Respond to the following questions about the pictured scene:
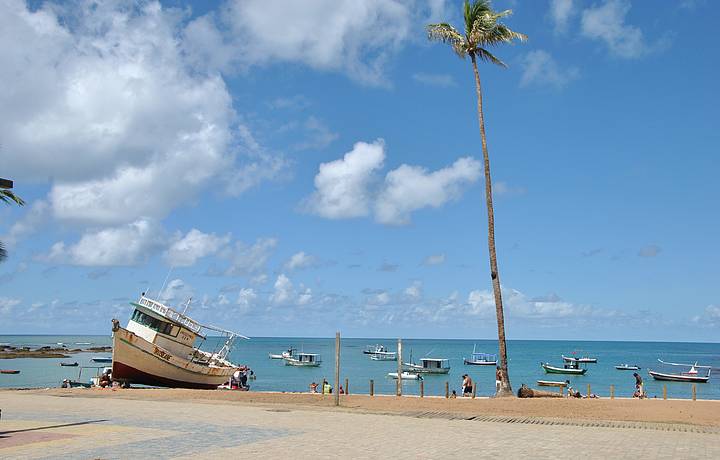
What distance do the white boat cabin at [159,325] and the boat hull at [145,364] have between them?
70cm

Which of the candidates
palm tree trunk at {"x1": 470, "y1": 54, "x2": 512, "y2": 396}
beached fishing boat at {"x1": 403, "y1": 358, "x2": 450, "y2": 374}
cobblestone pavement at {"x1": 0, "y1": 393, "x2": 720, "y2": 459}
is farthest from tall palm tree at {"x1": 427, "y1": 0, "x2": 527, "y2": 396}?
beached fishing boat at {"x1": 403, "y1": 358, "x2": 450, "y2": 374}

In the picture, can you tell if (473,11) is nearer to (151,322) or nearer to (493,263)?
(493,263)

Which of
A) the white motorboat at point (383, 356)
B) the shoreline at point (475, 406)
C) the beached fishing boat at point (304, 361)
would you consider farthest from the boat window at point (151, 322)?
the white motorboat at point (383, 356)

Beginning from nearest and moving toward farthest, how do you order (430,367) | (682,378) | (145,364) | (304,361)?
(145,364)
(682,378)
(430,367)
(304,361)

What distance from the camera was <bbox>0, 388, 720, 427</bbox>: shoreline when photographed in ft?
68.5

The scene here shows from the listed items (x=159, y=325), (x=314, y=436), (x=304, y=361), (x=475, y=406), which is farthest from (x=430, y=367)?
(x=314, y=436)

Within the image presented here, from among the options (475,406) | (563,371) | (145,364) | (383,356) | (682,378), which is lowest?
(682,378)

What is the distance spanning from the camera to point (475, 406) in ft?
78.8

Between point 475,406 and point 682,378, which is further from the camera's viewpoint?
point 682,378

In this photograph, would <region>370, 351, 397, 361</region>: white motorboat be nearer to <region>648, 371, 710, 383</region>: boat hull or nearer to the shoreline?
<region>648, 371, 710, 383</region>: boat hull

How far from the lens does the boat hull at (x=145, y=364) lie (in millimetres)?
38250

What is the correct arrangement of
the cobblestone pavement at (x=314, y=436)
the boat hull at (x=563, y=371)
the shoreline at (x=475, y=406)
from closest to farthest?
the cobblestone pavement at (x=314, y=436)
the shoreline at (x=475, y=406)
the boat hull at (x=563, y=371)

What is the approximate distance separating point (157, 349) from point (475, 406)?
2227 cm

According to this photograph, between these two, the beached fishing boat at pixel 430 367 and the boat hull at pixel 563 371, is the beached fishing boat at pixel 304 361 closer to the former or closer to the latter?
the beached fishing boat at pixel 430 367
